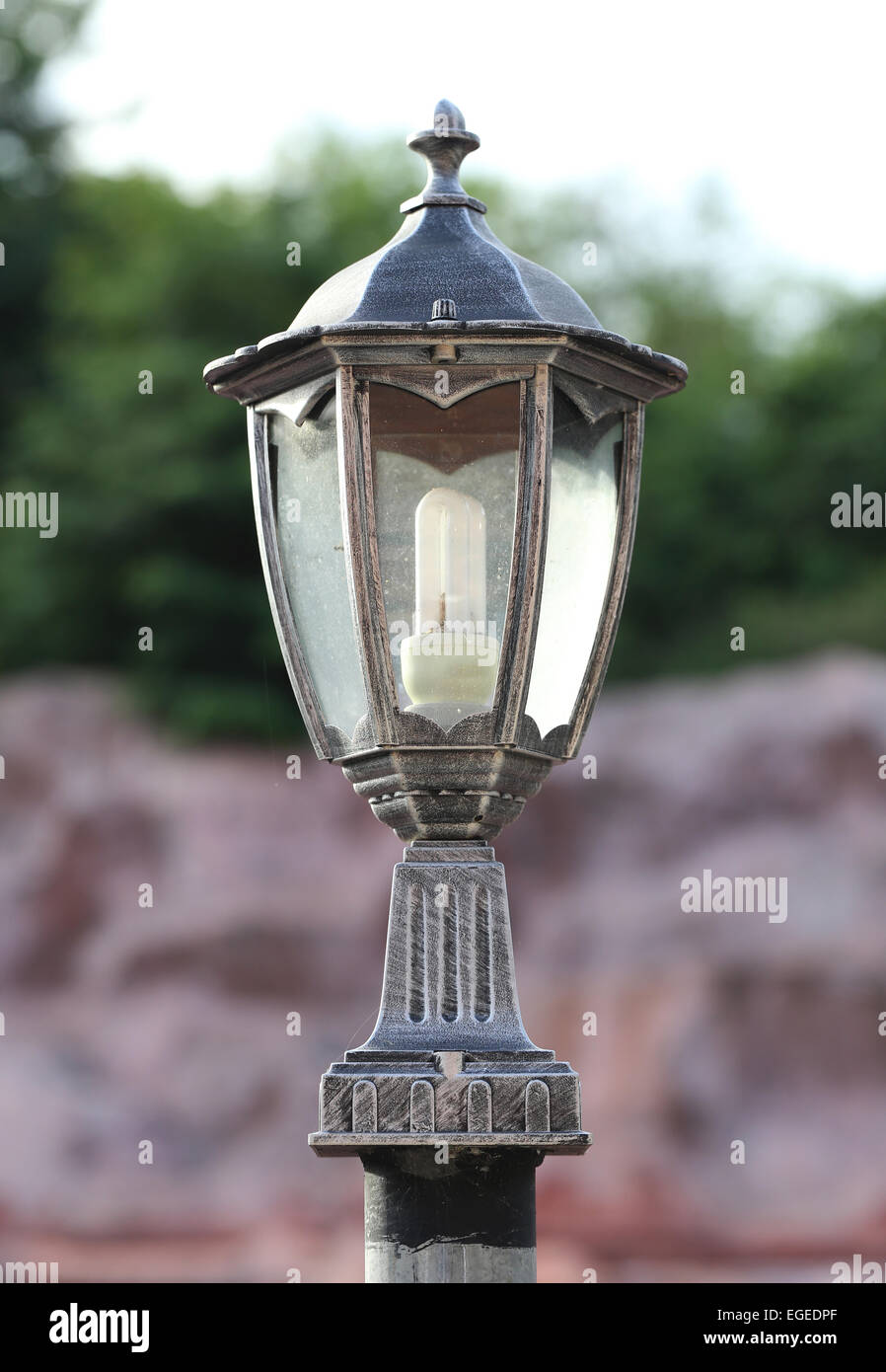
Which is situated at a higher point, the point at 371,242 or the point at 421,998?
the point at 371,242

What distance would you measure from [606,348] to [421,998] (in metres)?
1.04

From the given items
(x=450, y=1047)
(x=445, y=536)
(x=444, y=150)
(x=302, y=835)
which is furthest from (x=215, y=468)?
(x=450, y=1047)

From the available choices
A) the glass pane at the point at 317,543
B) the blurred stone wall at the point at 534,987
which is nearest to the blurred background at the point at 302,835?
the blurred stone wall at the point at 534,987

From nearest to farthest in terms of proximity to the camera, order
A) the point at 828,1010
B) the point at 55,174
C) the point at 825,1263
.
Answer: the point at 825,1263, the point at 828,1010, the point at 55,174

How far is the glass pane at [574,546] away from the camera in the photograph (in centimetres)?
290

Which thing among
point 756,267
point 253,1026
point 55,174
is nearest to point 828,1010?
point 253,1026

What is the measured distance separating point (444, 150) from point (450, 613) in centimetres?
84

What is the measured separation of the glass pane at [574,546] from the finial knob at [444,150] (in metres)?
0.44

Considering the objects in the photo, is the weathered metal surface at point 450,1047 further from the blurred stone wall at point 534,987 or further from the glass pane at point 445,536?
the blurred stone wall at point 534,987

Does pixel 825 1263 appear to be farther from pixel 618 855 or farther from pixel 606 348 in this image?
pixel 606 348

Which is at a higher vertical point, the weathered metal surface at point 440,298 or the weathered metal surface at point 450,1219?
the weathered metal surface at point 440,298

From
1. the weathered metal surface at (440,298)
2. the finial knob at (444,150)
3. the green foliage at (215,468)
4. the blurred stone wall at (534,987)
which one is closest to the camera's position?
the weathered metal surface at (440,298)

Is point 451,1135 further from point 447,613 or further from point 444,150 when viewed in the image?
point 444,150

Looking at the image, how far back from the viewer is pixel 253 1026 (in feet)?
45.4
